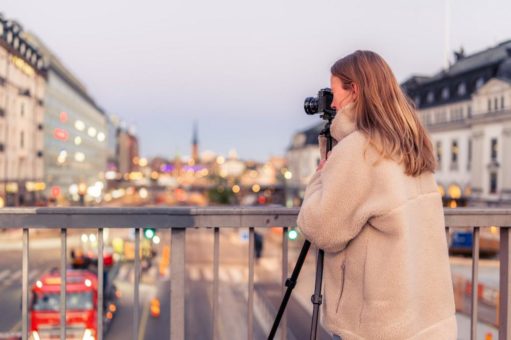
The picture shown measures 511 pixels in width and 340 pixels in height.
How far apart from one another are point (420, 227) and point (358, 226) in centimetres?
28

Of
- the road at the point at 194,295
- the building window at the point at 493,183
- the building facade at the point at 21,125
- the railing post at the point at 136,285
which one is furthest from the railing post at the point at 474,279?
the building window at the point at 493,183

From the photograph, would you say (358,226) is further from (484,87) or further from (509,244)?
(484,87)

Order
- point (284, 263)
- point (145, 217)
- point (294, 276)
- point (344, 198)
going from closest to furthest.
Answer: point (344, 198) → point (294, 276) → point (145, 217) → point (284, 263)

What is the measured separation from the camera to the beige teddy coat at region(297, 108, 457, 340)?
2092 millimetres

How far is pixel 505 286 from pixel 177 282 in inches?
74.9

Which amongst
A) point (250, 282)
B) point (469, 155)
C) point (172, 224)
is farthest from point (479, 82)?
point (172, 224)

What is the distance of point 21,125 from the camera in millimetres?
43812

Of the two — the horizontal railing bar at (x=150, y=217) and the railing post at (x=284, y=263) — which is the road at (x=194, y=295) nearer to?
the horizontal railing bar at (x=150, y=217)

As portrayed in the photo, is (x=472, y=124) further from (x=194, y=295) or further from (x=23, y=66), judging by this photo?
(x=23, y=66)

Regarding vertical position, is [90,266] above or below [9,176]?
below

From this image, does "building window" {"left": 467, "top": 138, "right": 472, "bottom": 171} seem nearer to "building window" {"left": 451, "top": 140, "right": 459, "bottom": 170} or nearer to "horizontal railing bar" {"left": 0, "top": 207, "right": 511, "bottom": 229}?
"building window" {"left": 451, "top": 140, "right": 459, "bottom": 170}

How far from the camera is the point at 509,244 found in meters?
3.33

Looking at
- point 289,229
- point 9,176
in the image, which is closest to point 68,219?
point 289,229

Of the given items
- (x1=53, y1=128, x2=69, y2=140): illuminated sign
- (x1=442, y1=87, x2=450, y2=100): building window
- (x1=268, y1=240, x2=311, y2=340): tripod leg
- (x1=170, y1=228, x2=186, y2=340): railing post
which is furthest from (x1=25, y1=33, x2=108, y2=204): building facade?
(x1=268, y1=240, x2=311, y2=340): tripod leg
